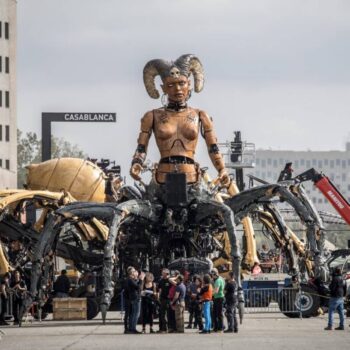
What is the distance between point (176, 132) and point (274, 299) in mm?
12575

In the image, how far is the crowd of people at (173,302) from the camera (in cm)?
4166

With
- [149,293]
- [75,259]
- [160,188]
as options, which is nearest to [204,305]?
[149,293]

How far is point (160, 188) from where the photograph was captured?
159ft

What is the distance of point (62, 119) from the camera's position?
78688 mm

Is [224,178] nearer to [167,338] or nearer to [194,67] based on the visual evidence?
[194,67]

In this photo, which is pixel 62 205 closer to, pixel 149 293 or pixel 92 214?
pixel 92 214

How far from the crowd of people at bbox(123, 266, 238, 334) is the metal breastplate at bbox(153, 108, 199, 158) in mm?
5899

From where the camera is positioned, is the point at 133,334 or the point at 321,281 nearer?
the point at 133,334

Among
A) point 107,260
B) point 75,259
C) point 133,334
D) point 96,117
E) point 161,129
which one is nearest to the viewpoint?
point 133,334

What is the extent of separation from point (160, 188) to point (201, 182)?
115 centimetres

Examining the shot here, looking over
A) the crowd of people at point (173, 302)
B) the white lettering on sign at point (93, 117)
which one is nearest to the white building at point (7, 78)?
the white lettering on sign at point (93, 117)

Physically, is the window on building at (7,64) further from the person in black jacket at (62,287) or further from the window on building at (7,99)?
the person in black jacket at (62,287)

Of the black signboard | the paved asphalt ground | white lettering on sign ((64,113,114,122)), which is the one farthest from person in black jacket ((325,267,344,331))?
white lettering on sign ((64,113,114,122))

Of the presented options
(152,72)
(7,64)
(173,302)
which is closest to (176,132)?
(152,72)
